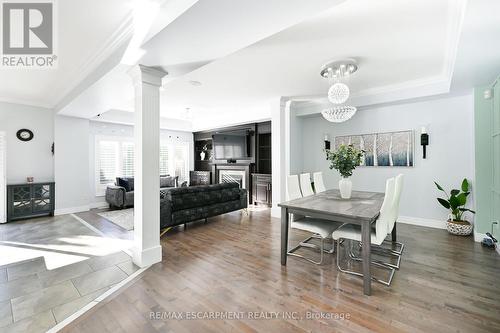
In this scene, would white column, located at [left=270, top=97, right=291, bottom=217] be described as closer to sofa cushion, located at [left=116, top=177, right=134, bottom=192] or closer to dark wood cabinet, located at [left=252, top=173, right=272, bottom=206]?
dark wood cabinet, located at [left=252, top=173, right=272, bottom=206]

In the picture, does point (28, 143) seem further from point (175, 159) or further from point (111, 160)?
point (175, 159)

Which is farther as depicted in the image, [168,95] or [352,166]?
[168,95]

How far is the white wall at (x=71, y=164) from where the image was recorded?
5426 mm

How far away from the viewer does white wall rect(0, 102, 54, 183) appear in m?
4.97

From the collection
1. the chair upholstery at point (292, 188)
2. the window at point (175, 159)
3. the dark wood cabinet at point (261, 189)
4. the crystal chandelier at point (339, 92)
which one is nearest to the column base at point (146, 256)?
the chair upholstery at point (292, 188)

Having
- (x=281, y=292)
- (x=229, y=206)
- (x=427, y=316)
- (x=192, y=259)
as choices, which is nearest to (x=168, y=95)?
(x=229, y=206)

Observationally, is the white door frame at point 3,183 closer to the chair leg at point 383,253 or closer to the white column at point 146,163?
the white column at point 146,163

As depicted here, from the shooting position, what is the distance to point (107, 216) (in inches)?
208

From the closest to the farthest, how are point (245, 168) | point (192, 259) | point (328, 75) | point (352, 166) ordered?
point (192, 259) → point (352, 166) → point (328, 75) → point (245, 168)

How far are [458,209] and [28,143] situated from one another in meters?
8.74

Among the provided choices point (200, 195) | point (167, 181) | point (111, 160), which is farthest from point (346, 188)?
point (111, 160)

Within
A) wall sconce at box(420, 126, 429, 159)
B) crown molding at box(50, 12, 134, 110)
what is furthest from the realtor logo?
wall sconce at box(420, 126, 429, 159)

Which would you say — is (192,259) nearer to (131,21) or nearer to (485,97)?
(131,21)

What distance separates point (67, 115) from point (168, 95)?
8.52 feet
